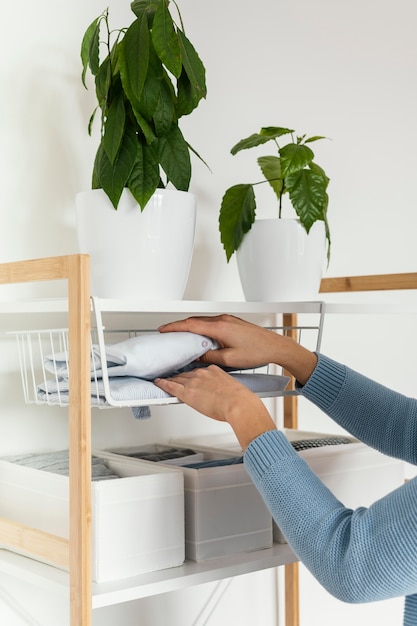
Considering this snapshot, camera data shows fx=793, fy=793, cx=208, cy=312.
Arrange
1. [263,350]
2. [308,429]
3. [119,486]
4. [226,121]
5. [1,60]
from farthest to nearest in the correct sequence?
[308,429] < [226,121] < [1,60] < [263,350] < [119,486]

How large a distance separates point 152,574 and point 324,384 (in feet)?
1.28

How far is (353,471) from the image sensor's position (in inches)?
56.7

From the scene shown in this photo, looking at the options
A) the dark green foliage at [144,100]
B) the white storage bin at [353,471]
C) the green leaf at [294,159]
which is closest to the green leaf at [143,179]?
the dark green foliage at [144,100]

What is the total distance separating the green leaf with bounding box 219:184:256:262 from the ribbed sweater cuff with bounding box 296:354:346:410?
0.92 ft

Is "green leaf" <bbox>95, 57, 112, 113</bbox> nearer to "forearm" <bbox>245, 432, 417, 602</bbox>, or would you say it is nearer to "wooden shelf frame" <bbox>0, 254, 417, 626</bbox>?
"wooden shelf frame" <bbox>0, 254, 417, 626</bbox>

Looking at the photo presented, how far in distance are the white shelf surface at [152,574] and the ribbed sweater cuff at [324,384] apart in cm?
27

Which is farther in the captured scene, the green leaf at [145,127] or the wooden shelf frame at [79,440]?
the green leaf at [145,127]

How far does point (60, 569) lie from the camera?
3.81 ft

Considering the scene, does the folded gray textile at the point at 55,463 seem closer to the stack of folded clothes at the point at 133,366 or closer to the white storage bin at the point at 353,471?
the stack of folded clothes at the point at 133,366

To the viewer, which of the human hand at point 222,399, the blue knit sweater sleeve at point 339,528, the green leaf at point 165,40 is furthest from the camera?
the green leaf at point 165,40

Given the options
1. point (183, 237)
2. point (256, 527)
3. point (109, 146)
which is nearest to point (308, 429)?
point (256, 527)

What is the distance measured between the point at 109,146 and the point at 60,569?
63 cm

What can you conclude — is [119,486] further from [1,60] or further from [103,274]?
[1,60]

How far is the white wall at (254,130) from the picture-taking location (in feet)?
4.70
